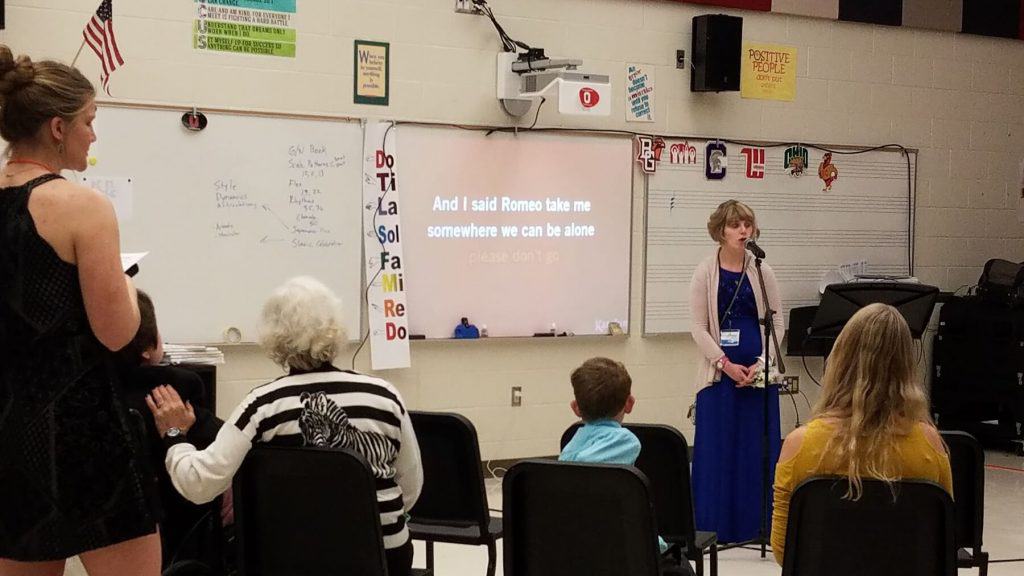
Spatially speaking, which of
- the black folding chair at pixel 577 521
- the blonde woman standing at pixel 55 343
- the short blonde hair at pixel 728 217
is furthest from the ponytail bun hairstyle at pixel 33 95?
the short blonde hair at pixel 728 217

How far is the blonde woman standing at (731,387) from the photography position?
5.20 m

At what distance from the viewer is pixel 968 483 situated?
3.26 meters

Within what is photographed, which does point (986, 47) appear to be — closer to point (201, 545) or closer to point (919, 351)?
point (919, 351)

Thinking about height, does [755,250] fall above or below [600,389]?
above

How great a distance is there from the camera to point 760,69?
7.16m

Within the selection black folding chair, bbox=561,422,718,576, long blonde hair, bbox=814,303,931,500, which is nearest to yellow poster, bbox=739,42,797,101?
black folding chair, bbox=561,422,718,576

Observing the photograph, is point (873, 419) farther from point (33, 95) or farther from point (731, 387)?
point (731, 387)

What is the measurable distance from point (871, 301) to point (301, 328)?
174 inches

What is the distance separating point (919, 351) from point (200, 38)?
489cm

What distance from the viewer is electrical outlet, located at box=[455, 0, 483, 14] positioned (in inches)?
245

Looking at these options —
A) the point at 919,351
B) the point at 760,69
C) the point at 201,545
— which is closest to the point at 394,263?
the point at 760,69

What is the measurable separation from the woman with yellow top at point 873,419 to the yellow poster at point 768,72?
175 inches

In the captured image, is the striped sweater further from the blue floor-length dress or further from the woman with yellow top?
the blue floor-length dress

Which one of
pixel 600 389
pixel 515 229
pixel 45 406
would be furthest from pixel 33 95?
pixel 515 229
